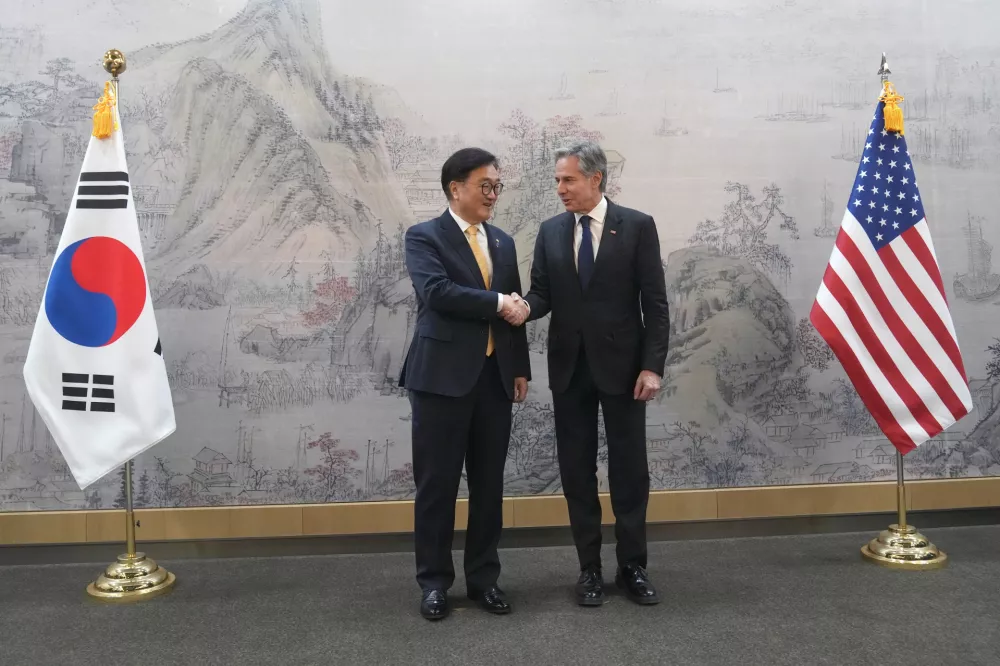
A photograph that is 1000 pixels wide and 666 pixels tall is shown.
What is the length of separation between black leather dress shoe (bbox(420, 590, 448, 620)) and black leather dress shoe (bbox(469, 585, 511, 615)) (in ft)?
0.43

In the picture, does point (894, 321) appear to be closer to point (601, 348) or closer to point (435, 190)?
point (601, 348)

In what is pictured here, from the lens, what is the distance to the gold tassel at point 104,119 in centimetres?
311

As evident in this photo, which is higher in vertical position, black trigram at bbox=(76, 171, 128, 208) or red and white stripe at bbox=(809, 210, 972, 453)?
black trigram at bbox=(76, 171, 128, 208)

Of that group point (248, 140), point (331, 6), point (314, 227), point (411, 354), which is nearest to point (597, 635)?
point (411, 354)

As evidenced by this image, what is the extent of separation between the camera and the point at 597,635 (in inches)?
102

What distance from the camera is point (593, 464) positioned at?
118 inches

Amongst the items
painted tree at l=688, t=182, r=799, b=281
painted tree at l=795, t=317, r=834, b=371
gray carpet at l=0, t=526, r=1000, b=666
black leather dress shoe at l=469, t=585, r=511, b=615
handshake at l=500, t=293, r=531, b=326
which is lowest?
gray carpet at l=0, t=526, r=1000, b=666

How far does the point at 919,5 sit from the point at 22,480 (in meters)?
4.81

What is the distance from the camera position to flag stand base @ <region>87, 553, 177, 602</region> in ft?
10.0

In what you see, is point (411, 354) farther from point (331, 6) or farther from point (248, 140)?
point (331, 6)

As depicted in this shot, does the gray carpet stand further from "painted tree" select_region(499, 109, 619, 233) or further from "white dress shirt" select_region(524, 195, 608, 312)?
"painted tree" select_region(499, 109, 619, 233)

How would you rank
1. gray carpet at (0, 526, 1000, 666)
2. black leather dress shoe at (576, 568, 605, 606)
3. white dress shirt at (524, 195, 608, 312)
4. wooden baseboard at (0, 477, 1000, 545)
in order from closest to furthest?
1. gray carpet at (0, 526, 1000, 666)
2. black leather dress shoe at (576, 568, 605, 606)
3. white dress shirt at (524, 195, 608, 312)
4. wooden baseboard at (0, 477, 1000, 545)

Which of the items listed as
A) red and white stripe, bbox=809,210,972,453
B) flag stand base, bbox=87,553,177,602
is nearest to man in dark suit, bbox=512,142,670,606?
red and white stripe, bbox=809,210,972,453

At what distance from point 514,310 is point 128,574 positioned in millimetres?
1889
